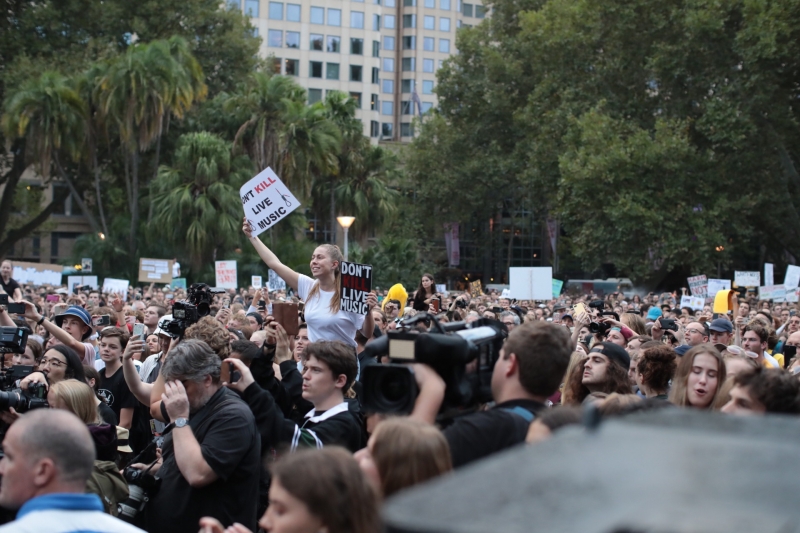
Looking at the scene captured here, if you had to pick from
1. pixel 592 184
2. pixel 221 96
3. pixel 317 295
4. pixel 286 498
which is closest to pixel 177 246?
pixel 221 96

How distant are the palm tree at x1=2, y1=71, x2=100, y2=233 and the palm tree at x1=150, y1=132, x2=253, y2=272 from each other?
11.0 feet

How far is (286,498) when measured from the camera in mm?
2391

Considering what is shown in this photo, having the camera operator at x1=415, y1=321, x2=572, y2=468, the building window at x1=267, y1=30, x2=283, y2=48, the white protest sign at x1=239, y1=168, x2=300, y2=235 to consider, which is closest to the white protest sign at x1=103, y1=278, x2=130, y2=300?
the white protest sign at x1=239, y1=168, x2=300, y2=235

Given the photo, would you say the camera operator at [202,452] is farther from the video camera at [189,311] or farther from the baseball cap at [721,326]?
the baseball cap at [721,326]

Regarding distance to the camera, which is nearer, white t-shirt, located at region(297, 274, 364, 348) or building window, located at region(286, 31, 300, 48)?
white t-shirt, located at region(297, 274, 364, 348)

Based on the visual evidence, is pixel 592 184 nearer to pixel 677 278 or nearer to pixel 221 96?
pixel 677 278

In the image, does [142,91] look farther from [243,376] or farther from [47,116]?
[243,376]

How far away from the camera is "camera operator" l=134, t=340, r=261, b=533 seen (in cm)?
454

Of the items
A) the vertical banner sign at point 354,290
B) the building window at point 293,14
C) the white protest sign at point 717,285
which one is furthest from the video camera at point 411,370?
the building window at point 293,14

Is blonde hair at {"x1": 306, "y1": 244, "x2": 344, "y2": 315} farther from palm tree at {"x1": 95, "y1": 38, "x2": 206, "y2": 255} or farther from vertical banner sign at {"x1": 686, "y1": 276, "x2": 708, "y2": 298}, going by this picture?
palm tree at {"x1": 95, "y1": 38, "x2": 206, "y2": 255}

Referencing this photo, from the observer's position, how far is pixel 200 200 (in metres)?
32.7

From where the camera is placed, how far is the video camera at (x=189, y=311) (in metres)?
6.24

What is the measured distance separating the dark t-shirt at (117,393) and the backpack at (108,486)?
2155mm

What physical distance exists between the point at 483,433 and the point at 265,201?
7027mm
